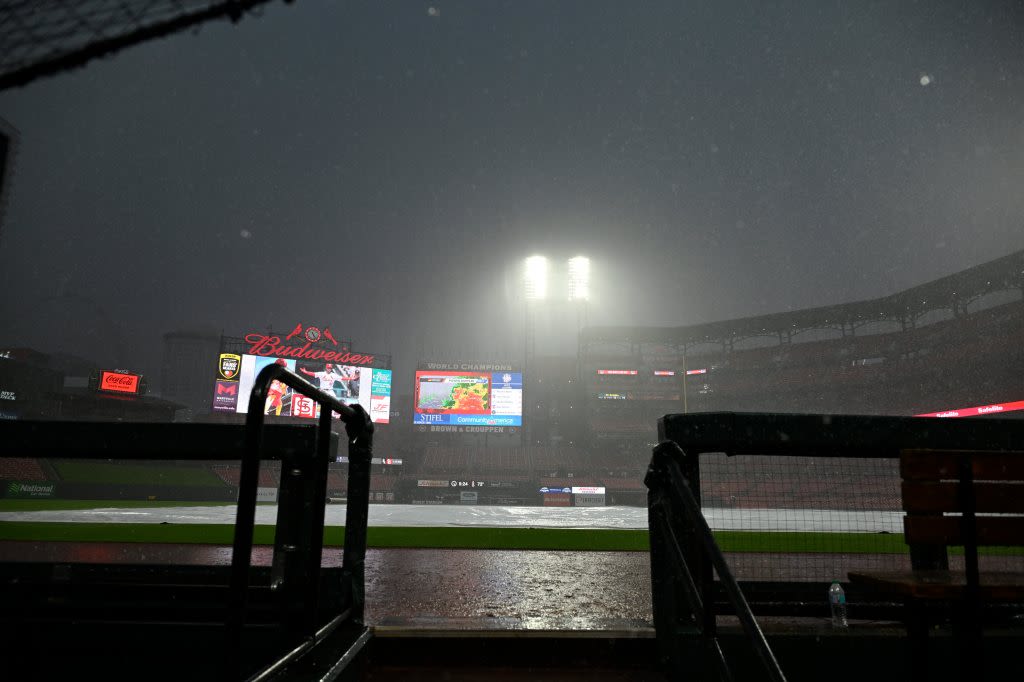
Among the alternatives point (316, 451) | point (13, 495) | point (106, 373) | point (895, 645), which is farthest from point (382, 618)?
point (106, 373)

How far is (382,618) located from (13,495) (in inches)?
1209

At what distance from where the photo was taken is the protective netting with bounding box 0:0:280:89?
6543 mm

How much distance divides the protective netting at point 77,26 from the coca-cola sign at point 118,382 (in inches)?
1605

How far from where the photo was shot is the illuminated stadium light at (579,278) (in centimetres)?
4953

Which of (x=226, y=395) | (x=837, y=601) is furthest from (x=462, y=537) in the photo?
(x=226, y=395)

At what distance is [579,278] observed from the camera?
4984cm

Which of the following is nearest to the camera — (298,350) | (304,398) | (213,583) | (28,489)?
(213,583)

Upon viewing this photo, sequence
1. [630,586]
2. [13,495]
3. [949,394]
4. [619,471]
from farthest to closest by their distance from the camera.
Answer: [619,471], [949,394], [13,495], [630,586]

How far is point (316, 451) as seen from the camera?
3182 mm

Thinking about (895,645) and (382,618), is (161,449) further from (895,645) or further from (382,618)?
(895,645)

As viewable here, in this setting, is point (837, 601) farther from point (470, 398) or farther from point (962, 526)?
point (470, 398)

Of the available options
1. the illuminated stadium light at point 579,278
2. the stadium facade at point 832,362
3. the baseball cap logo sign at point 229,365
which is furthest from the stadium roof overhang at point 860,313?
the baseball cap logo sign at point 229,365

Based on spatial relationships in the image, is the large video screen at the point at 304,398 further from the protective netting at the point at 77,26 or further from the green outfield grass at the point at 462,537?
the protective netting at the point at 77,26

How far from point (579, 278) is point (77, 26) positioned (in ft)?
146
